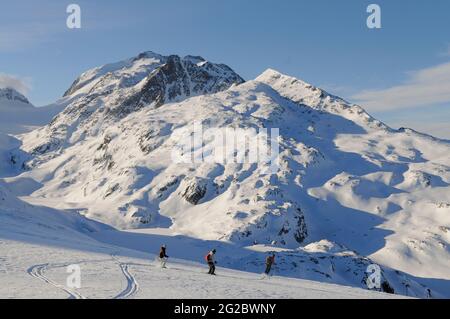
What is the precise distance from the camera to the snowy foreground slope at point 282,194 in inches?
3787

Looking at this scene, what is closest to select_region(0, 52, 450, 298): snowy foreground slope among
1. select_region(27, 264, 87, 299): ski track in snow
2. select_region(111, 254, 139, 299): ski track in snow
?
select_region(111, 254, 139, 299): ski track in snow

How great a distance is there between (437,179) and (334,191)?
3141 centimetres

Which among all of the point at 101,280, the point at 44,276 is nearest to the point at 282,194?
the point at 101,280

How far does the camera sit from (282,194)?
416 ft

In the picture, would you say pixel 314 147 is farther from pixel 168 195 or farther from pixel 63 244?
pixel 63 244

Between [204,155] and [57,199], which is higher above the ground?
[204,155]

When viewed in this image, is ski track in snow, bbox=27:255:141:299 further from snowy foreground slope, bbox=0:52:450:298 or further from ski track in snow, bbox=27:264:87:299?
snowy foreground slope, bbox=0:52:450:298

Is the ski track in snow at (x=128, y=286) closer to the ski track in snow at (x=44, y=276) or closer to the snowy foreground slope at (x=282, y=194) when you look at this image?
the ski track in snow at (x=44, y=276)

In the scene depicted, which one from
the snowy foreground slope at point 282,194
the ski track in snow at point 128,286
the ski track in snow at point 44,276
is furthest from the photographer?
the snowy foreground slope at point 282,194

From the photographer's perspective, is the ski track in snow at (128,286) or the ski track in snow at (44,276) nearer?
the ski track in snow at (44,276)

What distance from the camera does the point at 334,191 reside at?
136 metres

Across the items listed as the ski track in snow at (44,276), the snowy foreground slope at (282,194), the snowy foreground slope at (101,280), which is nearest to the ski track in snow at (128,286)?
the snowy foreground slope at (101,280)

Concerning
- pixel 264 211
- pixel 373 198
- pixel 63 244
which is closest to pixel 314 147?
pixel 373 198
